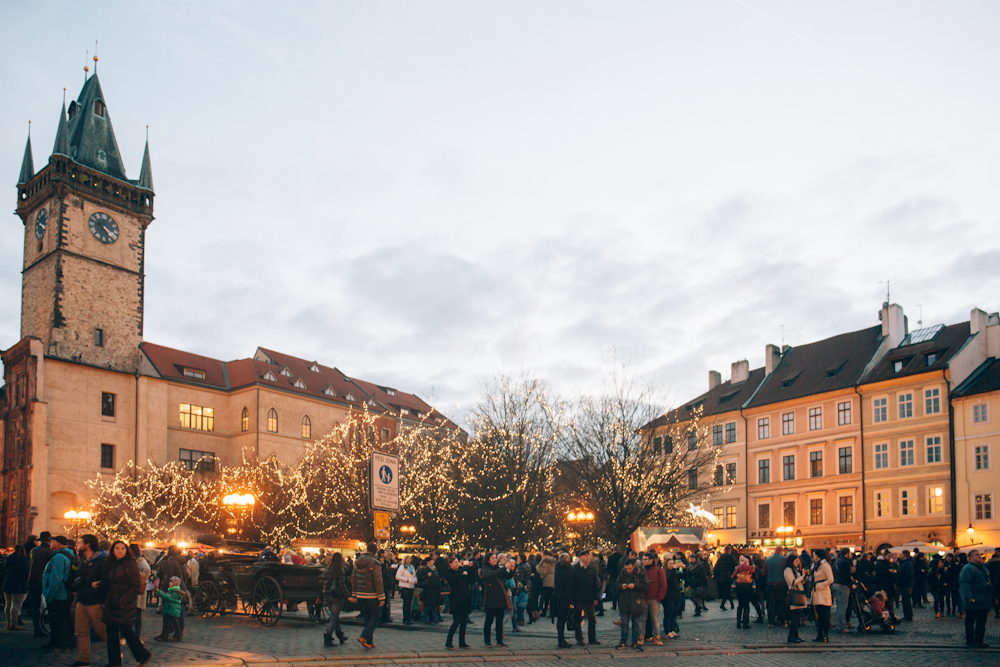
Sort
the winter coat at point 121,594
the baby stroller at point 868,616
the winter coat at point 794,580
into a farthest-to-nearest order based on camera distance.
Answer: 1. the baby stroller at point 868,616
2. the winter coat at point 794,580
3. the winter coat at point 121,594

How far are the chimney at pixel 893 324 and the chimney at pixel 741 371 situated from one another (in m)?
10.4

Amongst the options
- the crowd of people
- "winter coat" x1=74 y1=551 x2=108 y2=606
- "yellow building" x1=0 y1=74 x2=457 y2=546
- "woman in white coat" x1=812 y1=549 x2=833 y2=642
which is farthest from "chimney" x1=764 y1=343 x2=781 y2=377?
"winter coat" x1=74 y1=551 x2=108 y2=606

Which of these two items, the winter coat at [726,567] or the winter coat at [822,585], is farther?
the winter coat at [726,567]

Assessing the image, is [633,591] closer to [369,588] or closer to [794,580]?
[794,580]

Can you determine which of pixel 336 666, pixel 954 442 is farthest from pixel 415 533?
pixel 336 666

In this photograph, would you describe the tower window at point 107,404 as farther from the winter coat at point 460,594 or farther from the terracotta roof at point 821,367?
the winter coat at point 460,594

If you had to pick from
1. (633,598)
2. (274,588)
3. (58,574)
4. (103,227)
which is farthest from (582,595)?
(103,227)

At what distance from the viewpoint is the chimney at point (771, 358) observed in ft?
193

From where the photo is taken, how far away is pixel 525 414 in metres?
41.3

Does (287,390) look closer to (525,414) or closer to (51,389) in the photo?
(51,389)

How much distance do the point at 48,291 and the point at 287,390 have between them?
17.5 m

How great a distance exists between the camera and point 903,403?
1893 inches

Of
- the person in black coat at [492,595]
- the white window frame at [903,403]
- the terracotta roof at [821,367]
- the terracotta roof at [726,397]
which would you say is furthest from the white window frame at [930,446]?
the person in black coat at [492,595]

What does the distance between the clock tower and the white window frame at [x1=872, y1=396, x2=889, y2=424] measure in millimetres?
46125
